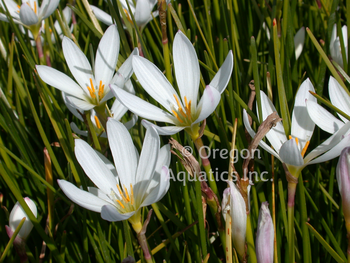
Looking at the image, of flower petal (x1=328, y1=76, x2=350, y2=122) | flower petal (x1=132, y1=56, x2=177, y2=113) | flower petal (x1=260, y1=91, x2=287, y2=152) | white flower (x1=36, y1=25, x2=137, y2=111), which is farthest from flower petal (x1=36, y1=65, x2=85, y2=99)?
flower petal (x1=328, y1=76, x2=350, y2=122)

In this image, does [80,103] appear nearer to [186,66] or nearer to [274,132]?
[186,66]

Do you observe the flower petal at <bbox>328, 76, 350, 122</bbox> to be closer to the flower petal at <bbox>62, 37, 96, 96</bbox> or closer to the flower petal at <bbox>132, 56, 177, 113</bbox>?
the flower petal at <bbox>132, 56, 177, 113</bbox>

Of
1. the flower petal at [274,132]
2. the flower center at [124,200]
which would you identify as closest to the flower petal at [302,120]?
the flower petal at [274,132]

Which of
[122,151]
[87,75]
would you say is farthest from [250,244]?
[87,75]

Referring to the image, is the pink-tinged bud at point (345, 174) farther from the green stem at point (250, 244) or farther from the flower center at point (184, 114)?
the flower center at point (184, 114)

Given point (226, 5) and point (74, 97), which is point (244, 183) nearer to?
point (74, 97)

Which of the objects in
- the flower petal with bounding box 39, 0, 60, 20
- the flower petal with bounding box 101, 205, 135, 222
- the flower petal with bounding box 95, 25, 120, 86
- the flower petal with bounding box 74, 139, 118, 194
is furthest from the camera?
the flower petal with bounding box 39, 0, 60, 20

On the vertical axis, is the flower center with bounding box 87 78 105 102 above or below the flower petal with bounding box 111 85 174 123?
above
